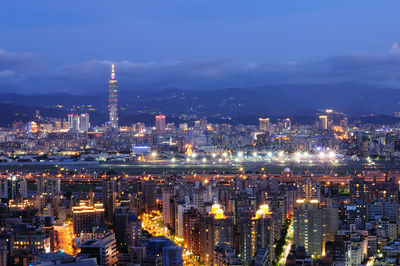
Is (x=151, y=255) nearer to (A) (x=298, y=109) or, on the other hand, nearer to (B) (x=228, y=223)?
(B) (x=228, y=223)

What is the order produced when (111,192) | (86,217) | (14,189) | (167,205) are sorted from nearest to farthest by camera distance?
(86,217)
(167,205)
(111,192)
(14,189)

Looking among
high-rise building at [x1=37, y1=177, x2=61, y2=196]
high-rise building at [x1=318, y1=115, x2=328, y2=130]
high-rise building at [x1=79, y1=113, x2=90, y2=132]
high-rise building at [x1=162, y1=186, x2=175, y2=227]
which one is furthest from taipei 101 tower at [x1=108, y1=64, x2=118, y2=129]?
high-rise building at [x1=162, y1=186, x2=175, y2=227]

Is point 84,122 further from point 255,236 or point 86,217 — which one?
point 255,236

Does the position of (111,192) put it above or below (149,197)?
above

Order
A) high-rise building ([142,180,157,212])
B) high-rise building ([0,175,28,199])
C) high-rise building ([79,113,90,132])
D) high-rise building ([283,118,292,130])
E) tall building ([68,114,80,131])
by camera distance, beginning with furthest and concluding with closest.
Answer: high-rise building ([79,113,90,132]) → tall building ([68,114,80,131]) → high-rise building ([283,118,292,130]) → high-rise building ([0,175,28,199]) → high-rise building ([142,180,157,212])

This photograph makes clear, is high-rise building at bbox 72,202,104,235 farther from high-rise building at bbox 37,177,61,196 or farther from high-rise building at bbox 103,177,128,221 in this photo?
high-rise building at bbox 37,177,61,196

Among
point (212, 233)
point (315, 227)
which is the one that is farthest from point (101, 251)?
point (315, 227)

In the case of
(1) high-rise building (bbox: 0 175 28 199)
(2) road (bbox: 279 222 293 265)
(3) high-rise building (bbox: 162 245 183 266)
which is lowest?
(2) road (bbox: 279 222 293 265)

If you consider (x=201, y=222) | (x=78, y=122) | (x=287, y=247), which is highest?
(x=78, y=122)

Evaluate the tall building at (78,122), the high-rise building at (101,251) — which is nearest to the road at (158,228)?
the high-rise building at (101,251)

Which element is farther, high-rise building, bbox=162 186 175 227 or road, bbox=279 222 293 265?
high-rise building, bbox=162 186 175 227
